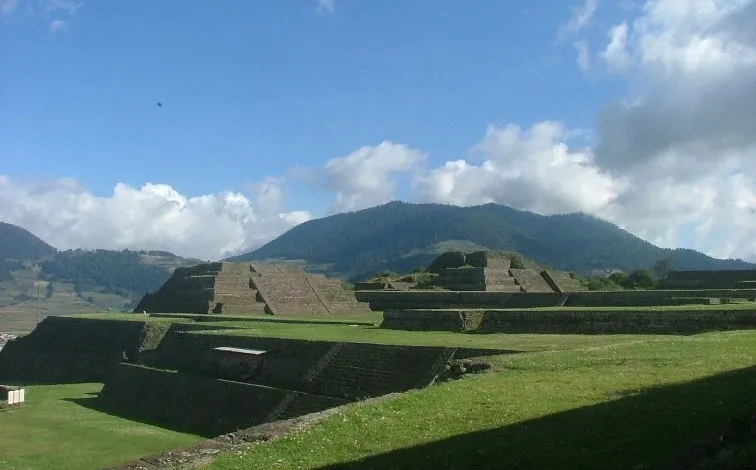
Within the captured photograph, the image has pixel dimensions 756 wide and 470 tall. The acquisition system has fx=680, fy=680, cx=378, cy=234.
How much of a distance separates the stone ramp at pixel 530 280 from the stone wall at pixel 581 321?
60.8ft

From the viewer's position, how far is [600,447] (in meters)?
6.59

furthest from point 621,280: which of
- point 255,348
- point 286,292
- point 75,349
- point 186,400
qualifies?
point 186,400

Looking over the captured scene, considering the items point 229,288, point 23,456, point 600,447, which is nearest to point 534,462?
point 600,447

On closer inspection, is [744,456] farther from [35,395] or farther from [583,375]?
[35,395]

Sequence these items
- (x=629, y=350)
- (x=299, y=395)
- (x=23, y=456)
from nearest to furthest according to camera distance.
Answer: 1. (x=629, y=350)
2. (x=23, y=456)
3. (x=299, y=395)

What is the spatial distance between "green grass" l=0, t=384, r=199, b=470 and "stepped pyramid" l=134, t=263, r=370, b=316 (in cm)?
1387

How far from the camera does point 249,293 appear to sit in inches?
1565

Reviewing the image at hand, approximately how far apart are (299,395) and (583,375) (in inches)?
368

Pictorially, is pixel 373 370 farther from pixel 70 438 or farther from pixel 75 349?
pixel 75 349

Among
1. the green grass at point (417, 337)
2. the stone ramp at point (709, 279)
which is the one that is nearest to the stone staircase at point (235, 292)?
the green grass at point (417, 337)

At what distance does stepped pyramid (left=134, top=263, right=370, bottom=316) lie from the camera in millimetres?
38438

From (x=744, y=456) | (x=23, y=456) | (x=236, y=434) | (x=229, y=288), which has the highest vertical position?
(x=229, y=288)

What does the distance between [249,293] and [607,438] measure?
3436 centimetres

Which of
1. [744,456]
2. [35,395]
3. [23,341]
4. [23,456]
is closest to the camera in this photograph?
[744,456]
